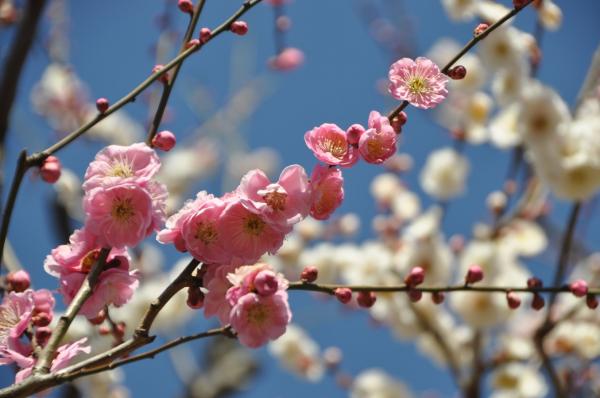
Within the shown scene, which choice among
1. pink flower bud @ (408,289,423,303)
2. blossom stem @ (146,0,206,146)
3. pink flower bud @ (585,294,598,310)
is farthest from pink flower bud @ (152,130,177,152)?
pink flower bud @ (585,294,598,310)

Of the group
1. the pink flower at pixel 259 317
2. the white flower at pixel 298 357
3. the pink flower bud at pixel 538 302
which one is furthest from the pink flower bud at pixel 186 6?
the white flower at pixel 298 357

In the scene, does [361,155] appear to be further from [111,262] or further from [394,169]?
[394,169]

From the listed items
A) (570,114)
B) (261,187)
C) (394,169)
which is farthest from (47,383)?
(394,169)

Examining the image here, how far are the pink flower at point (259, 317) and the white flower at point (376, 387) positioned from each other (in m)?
3.33

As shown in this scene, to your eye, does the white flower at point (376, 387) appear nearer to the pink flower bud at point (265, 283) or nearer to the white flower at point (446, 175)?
the white flower at point (446, 175)

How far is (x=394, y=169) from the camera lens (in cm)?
373

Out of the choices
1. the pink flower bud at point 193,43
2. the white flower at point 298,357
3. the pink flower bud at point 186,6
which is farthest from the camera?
the white flower at point 298,357

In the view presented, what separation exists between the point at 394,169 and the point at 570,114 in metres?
1.24

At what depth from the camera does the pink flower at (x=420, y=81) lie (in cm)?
95

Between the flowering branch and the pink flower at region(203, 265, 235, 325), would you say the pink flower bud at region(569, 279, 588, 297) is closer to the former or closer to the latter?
the pink flower at region(203, 265, 235, 325)

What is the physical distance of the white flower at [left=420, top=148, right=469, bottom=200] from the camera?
12.1ft

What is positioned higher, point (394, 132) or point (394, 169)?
point (394, 169)

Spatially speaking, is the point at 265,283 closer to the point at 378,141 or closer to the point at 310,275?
the point at 310,275

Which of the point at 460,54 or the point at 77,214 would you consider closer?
the point at 460,54
